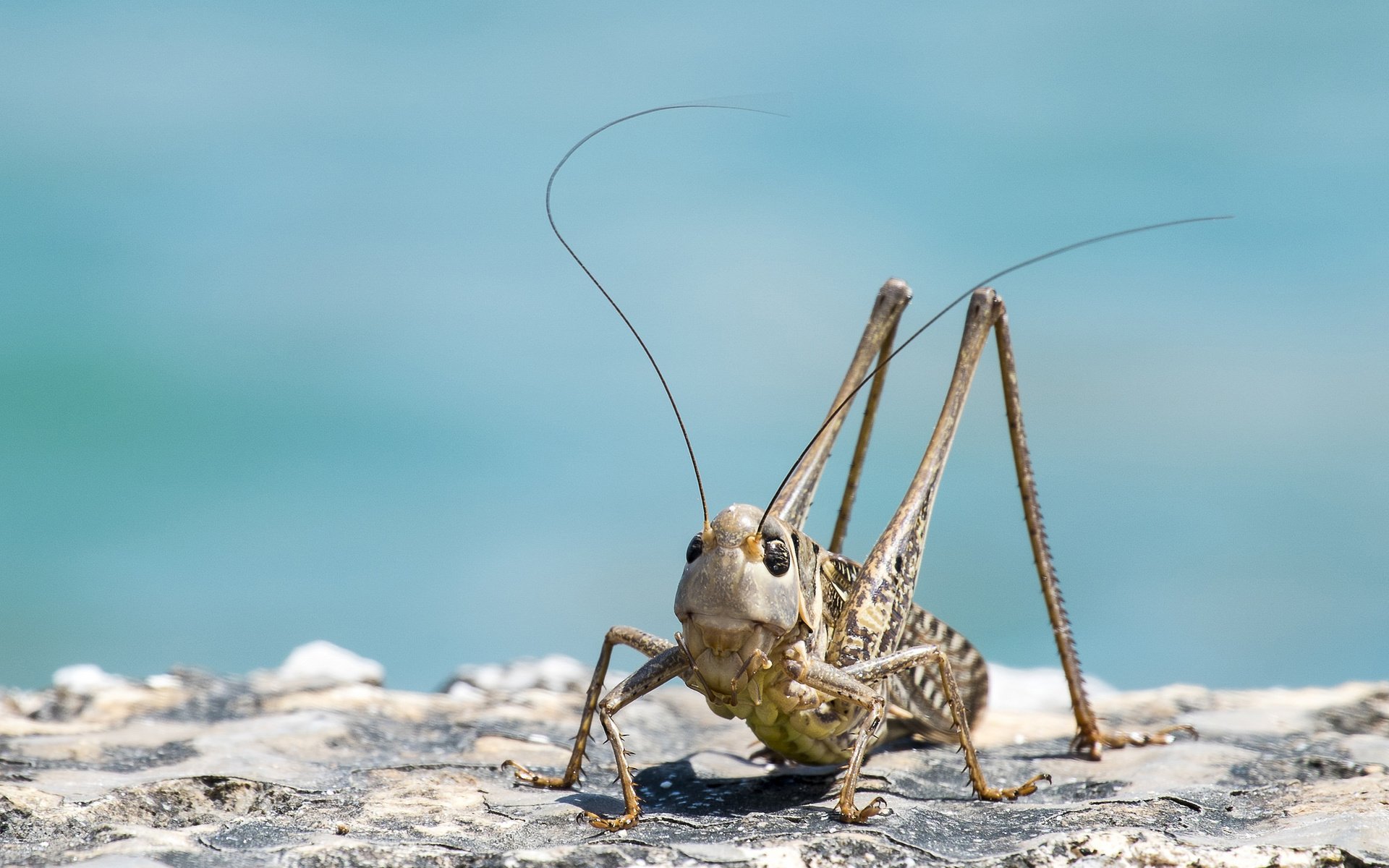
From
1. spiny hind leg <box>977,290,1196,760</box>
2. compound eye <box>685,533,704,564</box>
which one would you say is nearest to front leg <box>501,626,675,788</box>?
compound eye <box>685,533,704,564</box>

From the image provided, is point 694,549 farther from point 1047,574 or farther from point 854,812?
point 1047,574

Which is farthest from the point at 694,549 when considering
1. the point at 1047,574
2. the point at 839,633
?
the point at 1047,574

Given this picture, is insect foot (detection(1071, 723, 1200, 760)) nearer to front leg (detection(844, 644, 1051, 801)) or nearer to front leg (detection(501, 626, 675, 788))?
front leg (detection(844, 644, 1051, 801))

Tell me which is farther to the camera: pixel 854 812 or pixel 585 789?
pixel 585 789

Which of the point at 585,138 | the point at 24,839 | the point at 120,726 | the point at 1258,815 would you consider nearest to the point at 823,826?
the point at 1258,815

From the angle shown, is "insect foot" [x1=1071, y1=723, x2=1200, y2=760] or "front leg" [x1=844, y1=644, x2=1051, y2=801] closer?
"front leg" [x1=844, y1=644, x2=1051, y2=801]

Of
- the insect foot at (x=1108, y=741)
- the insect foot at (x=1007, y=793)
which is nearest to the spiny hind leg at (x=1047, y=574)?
the insect foot at (x=1108, y=741)

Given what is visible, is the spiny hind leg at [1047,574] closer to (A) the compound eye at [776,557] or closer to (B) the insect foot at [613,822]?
(A) the compound eye at [776,557]
